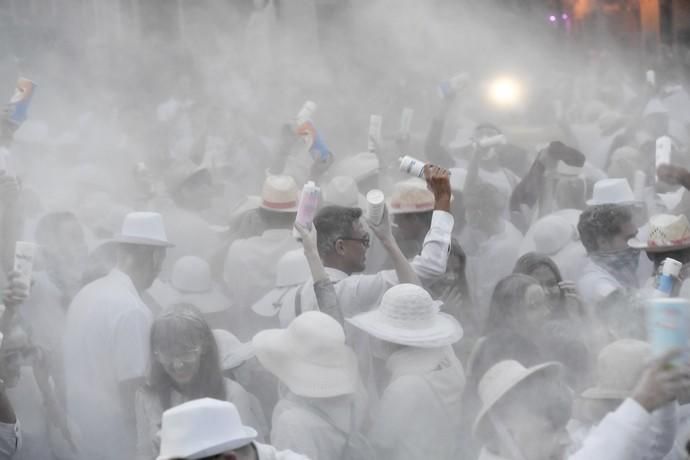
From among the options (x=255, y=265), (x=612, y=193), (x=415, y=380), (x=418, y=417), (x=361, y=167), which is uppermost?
(x=361, y=167)

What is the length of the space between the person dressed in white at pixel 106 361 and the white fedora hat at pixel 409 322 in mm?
727

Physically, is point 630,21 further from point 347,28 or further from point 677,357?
point 677,357

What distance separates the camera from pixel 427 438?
119 inches

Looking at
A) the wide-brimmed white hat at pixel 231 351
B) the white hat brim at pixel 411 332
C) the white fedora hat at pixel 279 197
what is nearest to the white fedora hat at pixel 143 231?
the wide-brimmed white hat at pixel 231 351

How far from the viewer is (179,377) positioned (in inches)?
124

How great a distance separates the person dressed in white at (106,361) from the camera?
133 inches

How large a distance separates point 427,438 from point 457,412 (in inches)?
4.6

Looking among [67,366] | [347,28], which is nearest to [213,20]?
[347,28]

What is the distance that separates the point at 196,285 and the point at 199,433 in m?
2.11

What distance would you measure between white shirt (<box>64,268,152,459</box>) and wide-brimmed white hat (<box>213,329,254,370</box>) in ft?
0.79

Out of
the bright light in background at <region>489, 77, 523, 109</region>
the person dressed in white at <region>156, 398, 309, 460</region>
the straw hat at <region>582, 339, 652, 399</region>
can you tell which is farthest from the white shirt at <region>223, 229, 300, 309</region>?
the bright light in background at <region>489, 77, 523, 109</region>

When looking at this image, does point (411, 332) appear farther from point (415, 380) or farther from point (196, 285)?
point (196, 285)

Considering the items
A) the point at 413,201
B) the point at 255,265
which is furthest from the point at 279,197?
the point at 413,201

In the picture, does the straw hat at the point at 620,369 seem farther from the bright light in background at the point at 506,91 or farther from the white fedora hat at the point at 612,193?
the bright light in background at the point at 506,91
